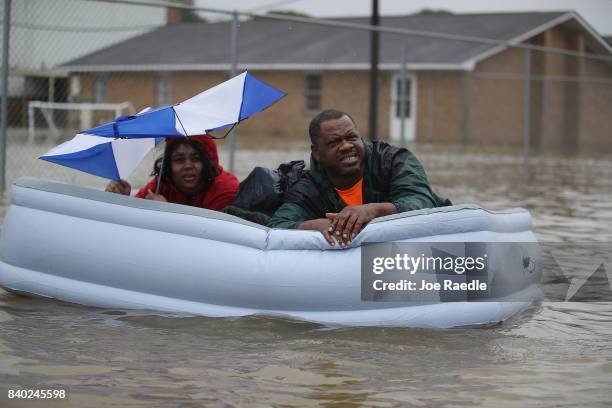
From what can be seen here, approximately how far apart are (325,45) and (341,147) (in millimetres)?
25963

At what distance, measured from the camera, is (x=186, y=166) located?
6254mm

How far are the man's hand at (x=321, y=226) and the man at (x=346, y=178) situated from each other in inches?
3.2

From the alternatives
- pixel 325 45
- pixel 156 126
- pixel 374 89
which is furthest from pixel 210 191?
pixel 325 45

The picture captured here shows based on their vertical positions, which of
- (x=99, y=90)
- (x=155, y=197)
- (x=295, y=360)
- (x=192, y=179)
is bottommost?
(x=295, y=360)

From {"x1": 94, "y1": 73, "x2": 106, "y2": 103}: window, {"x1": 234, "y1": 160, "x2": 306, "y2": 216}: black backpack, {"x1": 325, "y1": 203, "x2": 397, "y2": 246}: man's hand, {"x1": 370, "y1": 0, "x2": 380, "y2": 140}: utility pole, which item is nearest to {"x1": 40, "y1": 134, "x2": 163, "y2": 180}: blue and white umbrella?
{"x1": 234, "y1": 160, "x2": 306, "y2": 216}: black backpack

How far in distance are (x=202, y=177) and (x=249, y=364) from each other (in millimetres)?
2205

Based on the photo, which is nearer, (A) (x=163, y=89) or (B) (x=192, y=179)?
(B) (x=192, y=179)

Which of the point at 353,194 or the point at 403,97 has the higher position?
the point at 403,97

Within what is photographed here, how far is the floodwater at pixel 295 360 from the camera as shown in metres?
3.89

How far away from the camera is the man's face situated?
18.1ft

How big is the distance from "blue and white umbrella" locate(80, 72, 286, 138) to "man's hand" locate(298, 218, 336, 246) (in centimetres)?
79

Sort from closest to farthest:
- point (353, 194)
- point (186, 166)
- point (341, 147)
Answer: point (341, 147) → point (353, 194) → point (186, 166)

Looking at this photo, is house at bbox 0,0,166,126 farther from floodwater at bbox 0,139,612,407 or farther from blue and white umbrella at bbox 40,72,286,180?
floodwater at bbox 0,139,612,407

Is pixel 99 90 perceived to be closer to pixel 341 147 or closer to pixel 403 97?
pixel 403 97
